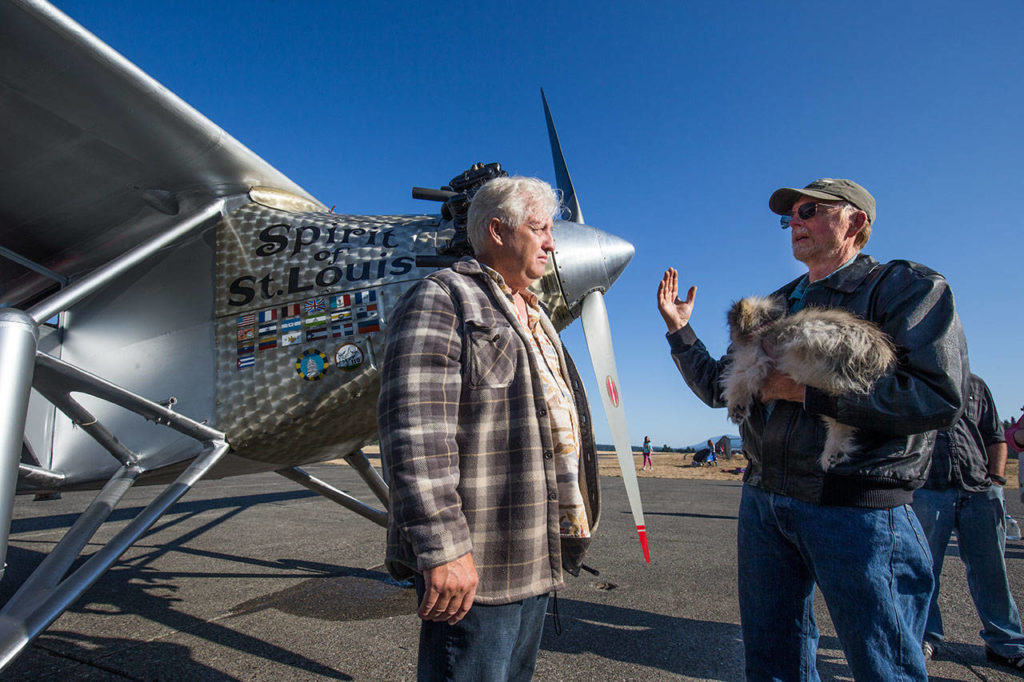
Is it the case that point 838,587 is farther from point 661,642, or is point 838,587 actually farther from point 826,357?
point 661,642

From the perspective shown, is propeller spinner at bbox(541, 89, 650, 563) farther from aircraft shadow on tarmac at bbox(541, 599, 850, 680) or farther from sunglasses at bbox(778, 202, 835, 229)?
sunglasses at bbox(778, 202, 835, 229)

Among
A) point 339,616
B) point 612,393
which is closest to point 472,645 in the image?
point 612,393

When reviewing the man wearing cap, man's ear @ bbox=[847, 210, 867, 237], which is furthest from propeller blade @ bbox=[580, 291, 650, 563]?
man's ear @ bbox=[847, 210, 867, 237]

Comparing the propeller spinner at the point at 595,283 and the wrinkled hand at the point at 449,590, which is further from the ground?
the propeller spinner at the point at 595,283

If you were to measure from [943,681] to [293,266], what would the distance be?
3.86 meters

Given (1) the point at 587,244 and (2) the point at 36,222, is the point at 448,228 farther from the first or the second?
(2) the point at 36,222

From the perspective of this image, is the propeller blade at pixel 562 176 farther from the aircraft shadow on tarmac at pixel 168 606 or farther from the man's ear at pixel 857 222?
the aircraft shadow on tarmac at pixel 168 606

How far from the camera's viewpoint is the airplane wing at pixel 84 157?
2535 mm

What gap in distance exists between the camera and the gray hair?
5.16 ft

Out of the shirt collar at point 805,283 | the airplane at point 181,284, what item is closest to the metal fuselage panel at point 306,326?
the airplane at point 181,284

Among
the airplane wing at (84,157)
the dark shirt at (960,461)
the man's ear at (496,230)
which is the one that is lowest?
the dark shirt at (960,461)

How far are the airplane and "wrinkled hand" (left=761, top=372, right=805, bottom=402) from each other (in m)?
1.26

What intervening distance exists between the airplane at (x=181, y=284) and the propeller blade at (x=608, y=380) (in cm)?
1

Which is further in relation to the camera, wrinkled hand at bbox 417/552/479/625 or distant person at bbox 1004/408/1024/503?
distant person at bbox 1004/408/1024/503
